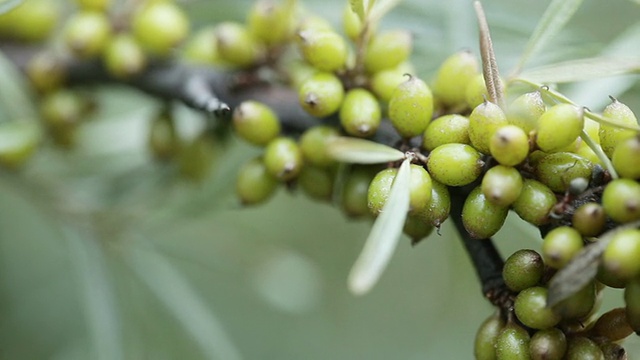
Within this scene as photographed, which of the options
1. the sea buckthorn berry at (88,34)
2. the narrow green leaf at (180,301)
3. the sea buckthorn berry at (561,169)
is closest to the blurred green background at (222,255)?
the narrow green leaf at (180,301)

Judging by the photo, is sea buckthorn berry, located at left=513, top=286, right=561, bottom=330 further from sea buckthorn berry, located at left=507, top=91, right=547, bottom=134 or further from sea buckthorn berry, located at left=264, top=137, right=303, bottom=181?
sea buckthorn berry, located at left=264, top=137, right=303, bottom=181

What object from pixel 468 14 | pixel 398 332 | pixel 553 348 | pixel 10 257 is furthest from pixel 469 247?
pixel 10 257


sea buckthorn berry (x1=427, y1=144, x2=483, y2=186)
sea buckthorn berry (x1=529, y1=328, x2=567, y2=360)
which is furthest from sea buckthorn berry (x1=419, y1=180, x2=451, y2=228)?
sea buckthorn berry (x1=529, y1=328, x2=567, y2=360)

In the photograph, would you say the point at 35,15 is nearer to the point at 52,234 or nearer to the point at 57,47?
the point at 57,47

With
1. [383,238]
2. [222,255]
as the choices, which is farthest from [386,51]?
[222,255]

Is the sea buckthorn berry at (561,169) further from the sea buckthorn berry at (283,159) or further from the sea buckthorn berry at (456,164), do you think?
the sea buckthorn berry at (283,159)
